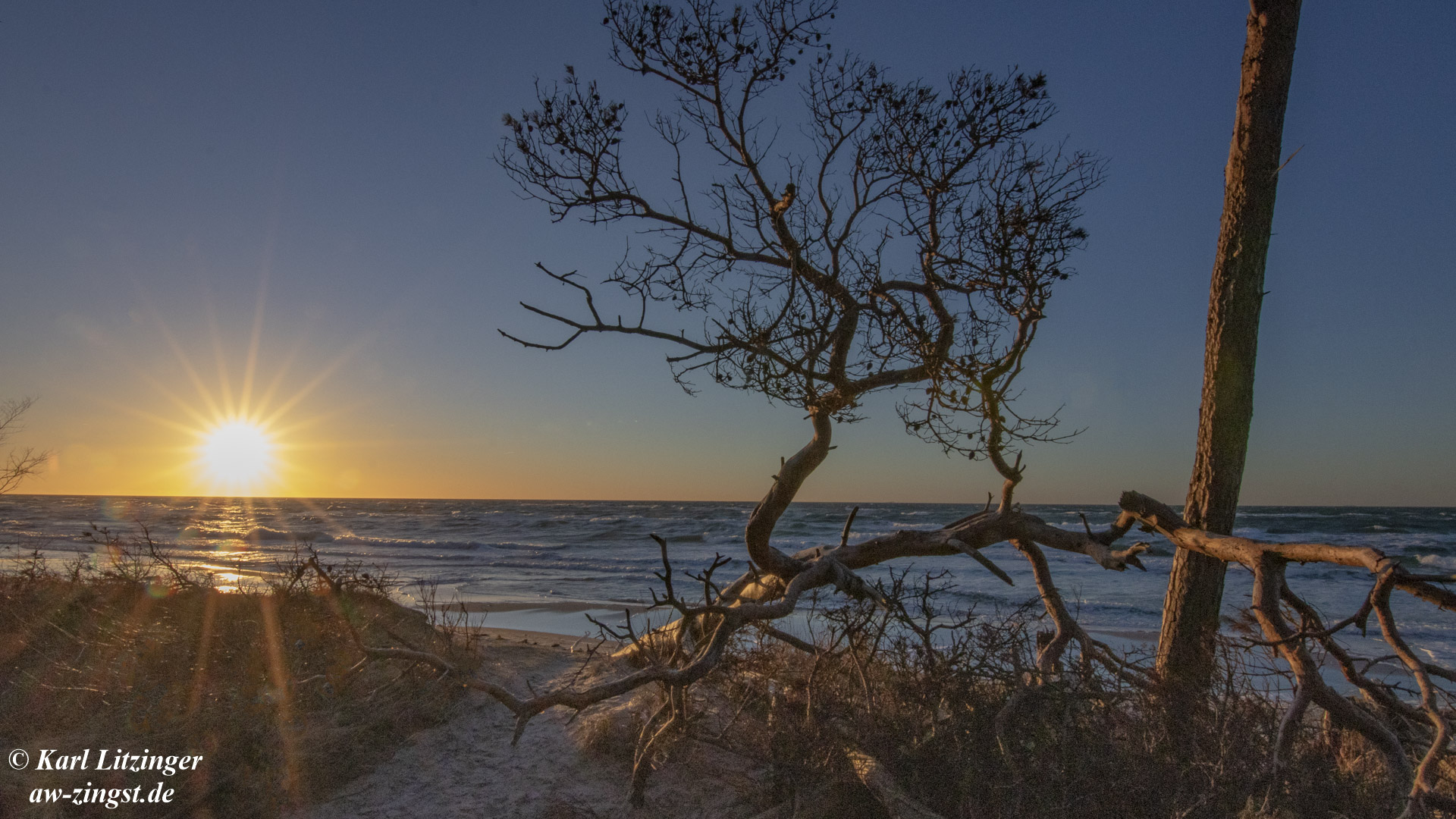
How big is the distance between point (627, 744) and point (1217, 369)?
15.3ft

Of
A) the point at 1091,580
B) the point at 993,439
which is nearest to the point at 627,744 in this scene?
the point at 993,439

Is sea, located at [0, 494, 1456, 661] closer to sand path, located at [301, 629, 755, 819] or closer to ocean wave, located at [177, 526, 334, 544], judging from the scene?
ocean wave, located at [177, 526, 334, 544]

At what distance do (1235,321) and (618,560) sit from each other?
73.2 ft

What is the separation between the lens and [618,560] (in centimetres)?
Result: 2505

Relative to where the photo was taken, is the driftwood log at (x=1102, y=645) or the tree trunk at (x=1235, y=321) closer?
the driftwood log at (x=1102, y=645)

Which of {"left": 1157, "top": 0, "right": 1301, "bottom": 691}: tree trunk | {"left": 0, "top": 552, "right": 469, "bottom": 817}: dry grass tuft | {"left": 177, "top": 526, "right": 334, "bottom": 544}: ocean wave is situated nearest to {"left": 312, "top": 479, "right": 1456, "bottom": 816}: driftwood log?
{"left": 1157, "top": 0, "right": 1301, "bottom": 691}: tree trunk

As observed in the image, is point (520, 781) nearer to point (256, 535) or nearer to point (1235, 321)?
point (1235, 321)

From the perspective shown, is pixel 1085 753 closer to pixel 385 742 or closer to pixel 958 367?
pixel 958 367

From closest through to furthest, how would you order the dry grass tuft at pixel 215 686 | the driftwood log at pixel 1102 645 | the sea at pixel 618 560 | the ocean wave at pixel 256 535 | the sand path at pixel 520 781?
the driftwood log at pixel 1102 645
the sand path at pixel 520 781
the dry grass tuft at pixel 215 686
the sea at pixel 618 560
the ocean wave at pixel 256 535

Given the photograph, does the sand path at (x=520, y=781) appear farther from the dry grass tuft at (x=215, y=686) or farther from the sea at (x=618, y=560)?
the sea at (x=618, y=560)

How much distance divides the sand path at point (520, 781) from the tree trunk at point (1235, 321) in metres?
3.06

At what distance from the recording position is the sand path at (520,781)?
14.2ft

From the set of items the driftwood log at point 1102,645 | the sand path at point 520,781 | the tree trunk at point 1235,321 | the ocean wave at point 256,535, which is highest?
the tree trunk at point 1235,321

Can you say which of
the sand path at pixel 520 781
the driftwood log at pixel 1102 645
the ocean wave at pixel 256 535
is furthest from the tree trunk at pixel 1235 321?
the ocean wave at pixel 256 535
